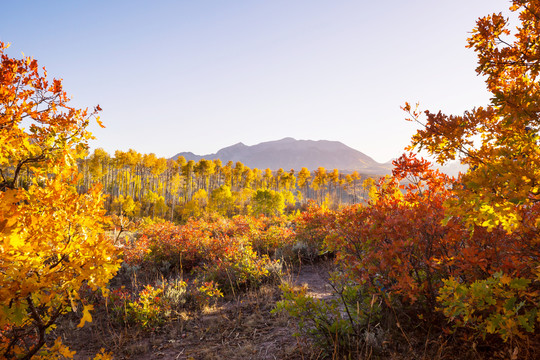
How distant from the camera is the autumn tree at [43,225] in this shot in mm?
1384

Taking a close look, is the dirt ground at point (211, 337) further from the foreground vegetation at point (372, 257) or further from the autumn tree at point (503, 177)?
the autumn tree at point (503, 177)

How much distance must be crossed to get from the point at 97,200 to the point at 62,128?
1.47 meters

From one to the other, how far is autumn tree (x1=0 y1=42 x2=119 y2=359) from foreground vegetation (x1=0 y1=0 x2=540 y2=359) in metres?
0.01

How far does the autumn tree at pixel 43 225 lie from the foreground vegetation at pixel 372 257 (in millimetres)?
10

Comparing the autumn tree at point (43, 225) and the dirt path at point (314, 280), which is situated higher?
the autumn tree at point (43, 225)

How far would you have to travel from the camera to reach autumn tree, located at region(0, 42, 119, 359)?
1384 millimetres

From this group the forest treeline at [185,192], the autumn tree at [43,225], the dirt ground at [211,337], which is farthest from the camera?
the forest treeline at [185,192]

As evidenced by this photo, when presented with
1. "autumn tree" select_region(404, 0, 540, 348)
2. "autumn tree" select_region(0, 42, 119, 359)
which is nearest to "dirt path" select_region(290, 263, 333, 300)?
"autumn tree" select_region(404, 0, 540, 348)

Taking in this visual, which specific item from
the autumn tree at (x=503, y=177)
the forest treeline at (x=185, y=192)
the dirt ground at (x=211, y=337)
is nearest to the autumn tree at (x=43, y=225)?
the dirt ground at (x=211, y=337)

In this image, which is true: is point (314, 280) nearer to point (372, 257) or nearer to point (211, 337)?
point (211, 337)

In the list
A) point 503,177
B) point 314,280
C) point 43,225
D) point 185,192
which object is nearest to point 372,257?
point 503,177

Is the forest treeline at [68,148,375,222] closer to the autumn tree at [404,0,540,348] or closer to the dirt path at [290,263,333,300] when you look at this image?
the dirt path at [290,263,333,300]

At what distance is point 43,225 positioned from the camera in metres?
1.67

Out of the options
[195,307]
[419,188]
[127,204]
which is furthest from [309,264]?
[127,204]
